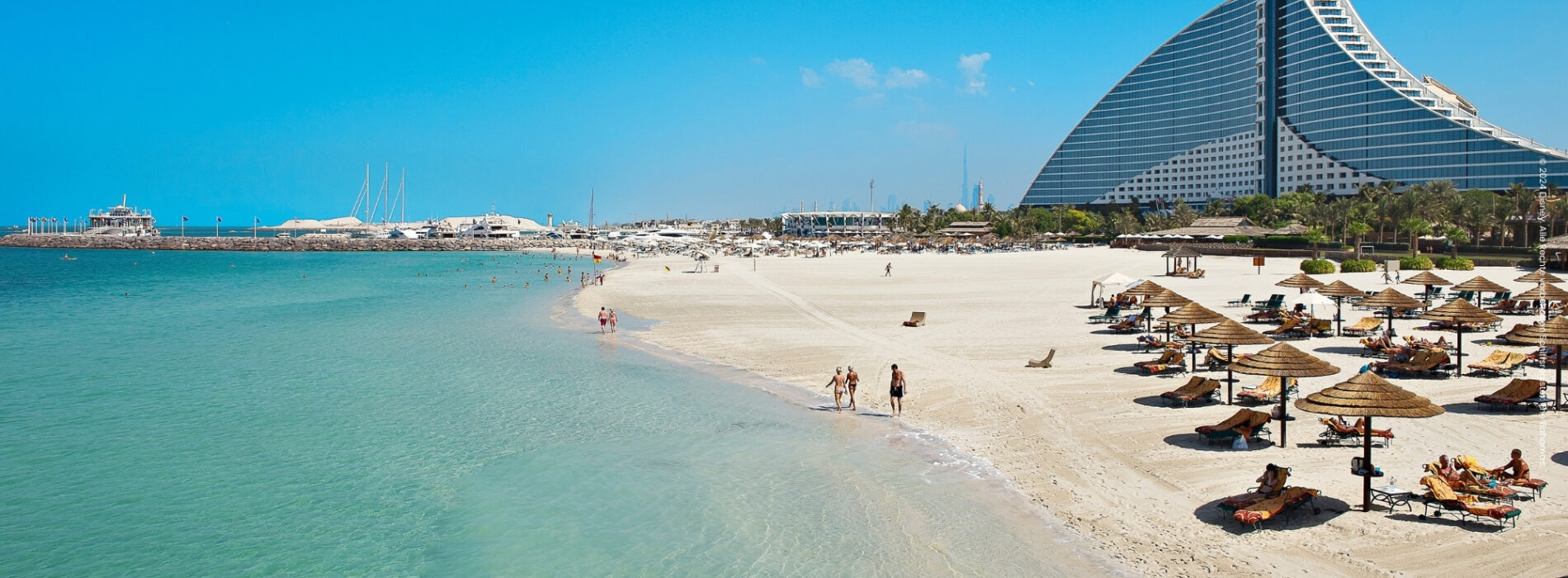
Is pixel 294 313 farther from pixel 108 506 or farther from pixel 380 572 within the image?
pixel 380 572

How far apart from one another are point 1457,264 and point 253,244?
13797 centimetres

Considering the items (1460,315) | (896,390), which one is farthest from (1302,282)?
Answer: (896,390)

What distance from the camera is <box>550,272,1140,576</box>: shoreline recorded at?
9078 millimetres

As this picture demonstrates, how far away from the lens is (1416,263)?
43.2m

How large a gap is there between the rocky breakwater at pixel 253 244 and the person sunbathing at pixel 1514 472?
403 ft

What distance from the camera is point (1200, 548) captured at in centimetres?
889

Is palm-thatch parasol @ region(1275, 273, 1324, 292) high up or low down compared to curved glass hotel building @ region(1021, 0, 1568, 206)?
down

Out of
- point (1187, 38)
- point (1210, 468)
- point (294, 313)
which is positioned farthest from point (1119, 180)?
point (1210, 468)

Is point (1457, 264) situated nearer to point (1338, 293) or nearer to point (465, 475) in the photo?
point (1338, 293)

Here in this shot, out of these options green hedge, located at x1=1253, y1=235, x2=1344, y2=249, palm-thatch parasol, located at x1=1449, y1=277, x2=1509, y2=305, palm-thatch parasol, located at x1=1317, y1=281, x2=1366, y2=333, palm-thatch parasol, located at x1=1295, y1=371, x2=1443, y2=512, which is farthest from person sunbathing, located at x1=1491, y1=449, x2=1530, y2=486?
green hedge, located at x1=1253, y1=235, x2=1344, y2=249

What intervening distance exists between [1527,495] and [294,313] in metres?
39.9

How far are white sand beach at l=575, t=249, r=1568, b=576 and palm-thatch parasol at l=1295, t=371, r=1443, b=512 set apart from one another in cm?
49

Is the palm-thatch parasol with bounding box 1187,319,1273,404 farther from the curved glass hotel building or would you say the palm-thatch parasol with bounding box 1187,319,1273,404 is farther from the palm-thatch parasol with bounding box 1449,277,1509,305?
the curved glass hotel building

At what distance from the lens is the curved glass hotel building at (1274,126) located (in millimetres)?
105000
